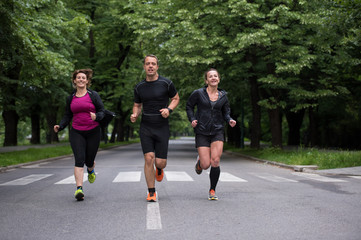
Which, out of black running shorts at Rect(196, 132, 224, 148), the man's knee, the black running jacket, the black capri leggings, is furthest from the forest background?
black running shorts at Rect(196, 132, 224, 148)

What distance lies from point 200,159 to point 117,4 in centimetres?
2456

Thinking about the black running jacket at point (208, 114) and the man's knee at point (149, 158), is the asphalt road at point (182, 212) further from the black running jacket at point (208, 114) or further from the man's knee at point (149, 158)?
the black running jacket at point (208, 114)

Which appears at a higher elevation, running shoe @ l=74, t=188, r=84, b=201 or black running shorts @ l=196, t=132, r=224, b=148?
black running shorts @ l=196, t=132, r=224, b=148

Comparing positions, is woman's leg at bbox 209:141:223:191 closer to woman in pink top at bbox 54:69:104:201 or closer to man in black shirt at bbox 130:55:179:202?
man in black shirt at bbox 130:55:179:202

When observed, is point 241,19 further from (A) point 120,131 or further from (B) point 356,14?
(A) point 120,131

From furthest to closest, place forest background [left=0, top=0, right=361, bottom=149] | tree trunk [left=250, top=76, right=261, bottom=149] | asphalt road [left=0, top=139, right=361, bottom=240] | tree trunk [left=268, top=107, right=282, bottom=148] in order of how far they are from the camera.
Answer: tree trunk [left=250, top=76, right=261, bottom=149], tree trunk [left=268, top=107, right=282, bottom=148], forest background [left=0, top=0, right=361, bottom=149], asphalt road [left=0, top=139, right=361, bottom=240]

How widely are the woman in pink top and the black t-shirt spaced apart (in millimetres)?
766

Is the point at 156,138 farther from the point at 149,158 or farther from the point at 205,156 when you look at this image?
the point at 205,156

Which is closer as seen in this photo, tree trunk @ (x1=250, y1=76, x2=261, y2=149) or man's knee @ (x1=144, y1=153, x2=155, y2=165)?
man's knee @ (x1=144, y1=153, x2=155, y2=165)

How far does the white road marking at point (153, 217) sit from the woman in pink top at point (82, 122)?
1.21 metres

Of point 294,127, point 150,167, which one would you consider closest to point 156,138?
point 150,167

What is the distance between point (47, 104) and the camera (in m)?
31.1

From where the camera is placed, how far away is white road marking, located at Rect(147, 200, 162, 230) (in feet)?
16.1

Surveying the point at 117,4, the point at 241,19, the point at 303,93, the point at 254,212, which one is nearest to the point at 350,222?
the point at 254,212
